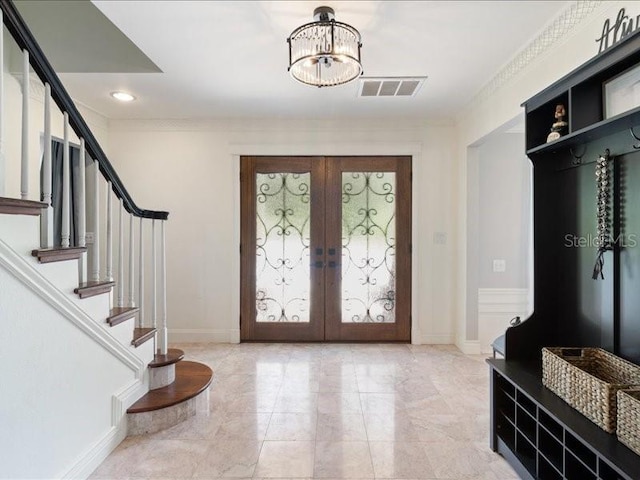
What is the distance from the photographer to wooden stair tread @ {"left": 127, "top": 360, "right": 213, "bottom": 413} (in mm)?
2352

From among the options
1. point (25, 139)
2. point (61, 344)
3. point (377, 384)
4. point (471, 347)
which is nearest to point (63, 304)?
point (61, 344)

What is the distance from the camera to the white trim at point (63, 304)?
1495 mm

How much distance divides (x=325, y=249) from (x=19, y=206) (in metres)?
3.04

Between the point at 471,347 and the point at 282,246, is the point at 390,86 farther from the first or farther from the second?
the point at 471,347

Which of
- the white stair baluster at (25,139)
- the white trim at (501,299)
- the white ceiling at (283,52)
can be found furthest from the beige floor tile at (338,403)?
the white ceiling at (283,52)

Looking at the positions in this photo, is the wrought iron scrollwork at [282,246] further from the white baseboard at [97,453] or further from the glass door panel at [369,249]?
the white baseboard at [97,453]

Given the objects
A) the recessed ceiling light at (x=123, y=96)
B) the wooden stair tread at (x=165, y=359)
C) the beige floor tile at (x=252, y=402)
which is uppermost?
the recessed ceiling light at (x=123, y=96)

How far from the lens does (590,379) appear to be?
1522mm

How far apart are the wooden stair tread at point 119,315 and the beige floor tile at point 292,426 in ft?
3.87

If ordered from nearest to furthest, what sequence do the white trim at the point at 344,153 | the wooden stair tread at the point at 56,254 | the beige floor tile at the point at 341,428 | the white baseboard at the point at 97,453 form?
the wooden stair tread at the point at 56,254 → the white baseboard at the point at 97,453 → the beige floor tile at the point at 341,428 → the white trim at the point at 344,153

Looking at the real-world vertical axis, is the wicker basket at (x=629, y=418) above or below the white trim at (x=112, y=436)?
above

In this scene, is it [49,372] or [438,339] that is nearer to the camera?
[49,372]

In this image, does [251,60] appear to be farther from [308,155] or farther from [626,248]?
[626,248]

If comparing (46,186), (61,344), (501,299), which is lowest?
(501,299)
